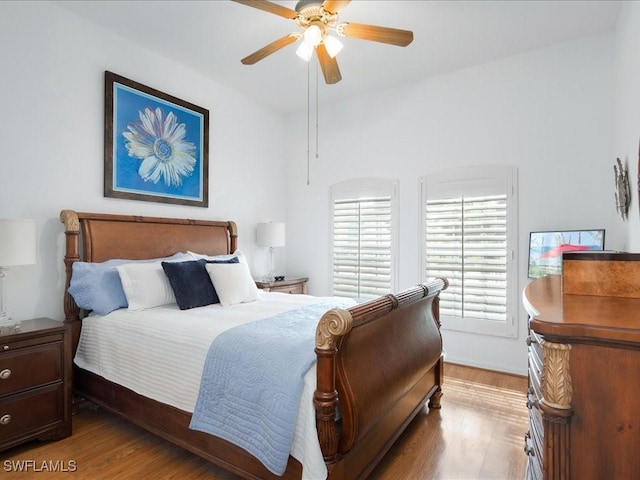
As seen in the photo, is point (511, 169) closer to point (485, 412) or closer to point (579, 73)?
point (579, 73)

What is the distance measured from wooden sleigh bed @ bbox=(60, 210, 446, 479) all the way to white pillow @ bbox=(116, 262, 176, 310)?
14.3 inches

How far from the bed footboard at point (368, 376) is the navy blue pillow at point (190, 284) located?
148 centimetres

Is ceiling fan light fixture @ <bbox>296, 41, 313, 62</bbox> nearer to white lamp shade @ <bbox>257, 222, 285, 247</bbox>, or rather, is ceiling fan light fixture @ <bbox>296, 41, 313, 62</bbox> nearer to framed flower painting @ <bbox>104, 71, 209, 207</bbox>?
framed flower painting @ <bbox>104, 71, 209, 207</bbox>

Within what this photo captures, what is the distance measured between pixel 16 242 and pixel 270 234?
245 cm

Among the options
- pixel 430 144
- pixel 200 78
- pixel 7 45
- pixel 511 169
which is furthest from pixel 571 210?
pixel 7 45

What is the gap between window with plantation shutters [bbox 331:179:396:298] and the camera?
13.9 feet

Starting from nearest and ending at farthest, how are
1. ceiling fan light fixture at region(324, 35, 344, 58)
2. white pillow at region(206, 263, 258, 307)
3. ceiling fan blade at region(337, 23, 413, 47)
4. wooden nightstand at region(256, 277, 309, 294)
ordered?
1. ceiling fan blade at region(337, 23, 413, 47)
2. ceiling fan light fixture at region(324, 35, 344, 58)
3. white pillow at region(206, 263, 258, 307)
4. wooden nightstand at region(256, 277, 309, 294)

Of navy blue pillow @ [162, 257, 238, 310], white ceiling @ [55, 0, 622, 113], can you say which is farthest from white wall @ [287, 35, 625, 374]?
navy blue pillow @ [162, 257, 238, 310]

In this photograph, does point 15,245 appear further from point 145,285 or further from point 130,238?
point 130,238

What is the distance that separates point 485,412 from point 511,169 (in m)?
2.20

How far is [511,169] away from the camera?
11.5 feet

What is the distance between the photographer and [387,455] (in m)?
2.22

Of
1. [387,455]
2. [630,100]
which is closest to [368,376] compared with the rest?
[387,455]

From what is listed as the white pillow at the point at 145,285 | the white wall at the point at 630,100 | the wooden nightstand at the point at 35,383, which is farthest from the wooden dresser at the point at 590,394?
the wooden nightstand at the point at 35,383
